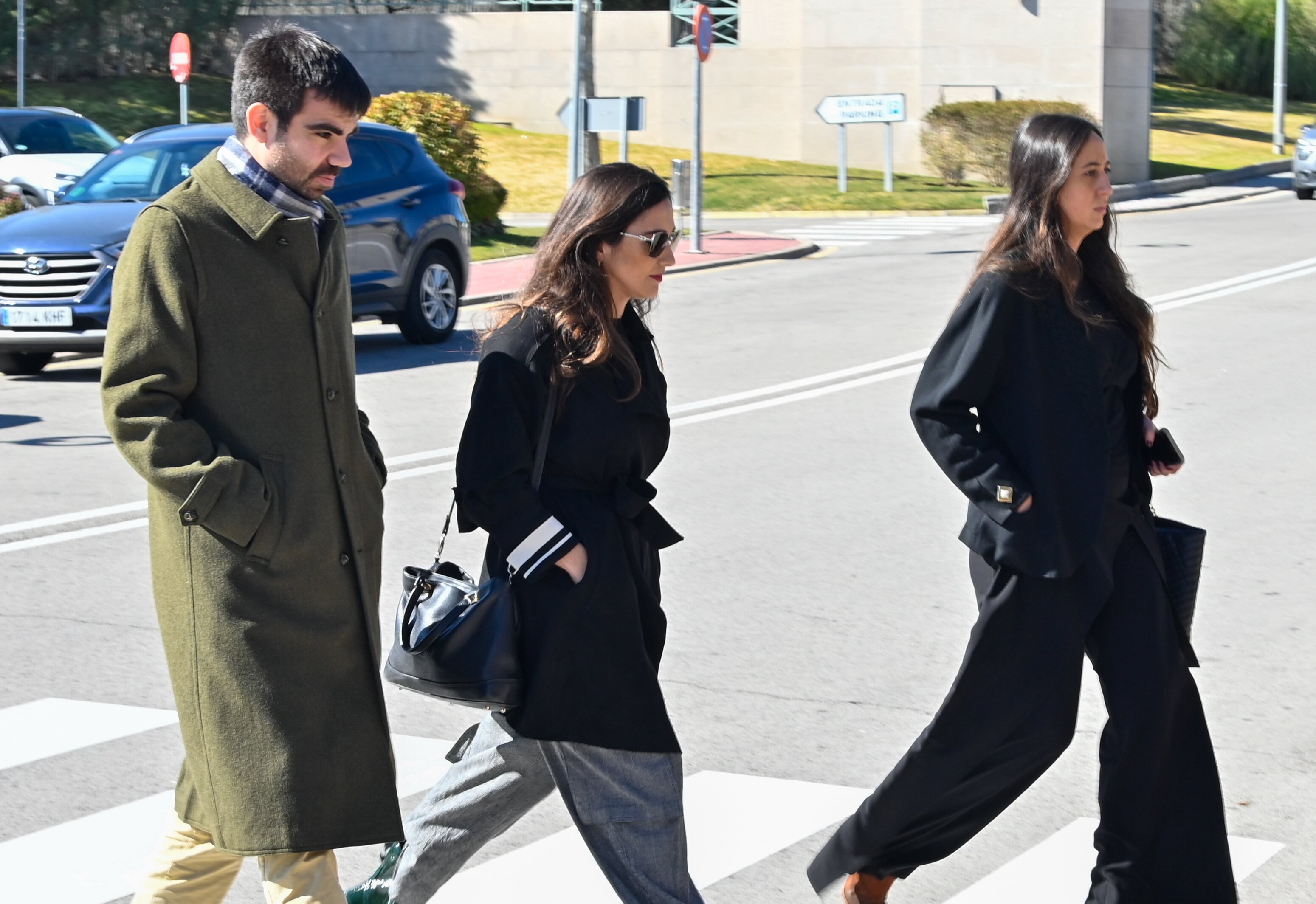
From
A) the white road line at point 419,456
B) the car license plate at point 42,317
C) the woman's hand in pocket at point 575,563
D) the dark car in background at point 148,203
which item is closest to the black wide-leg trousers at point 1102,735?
the woman's hand in pocket at point 575,563

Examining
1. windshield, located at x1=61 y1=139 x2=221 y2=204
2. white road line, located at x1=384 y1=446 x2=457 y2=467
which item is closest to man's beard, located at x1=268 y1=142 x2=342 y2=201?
white road line, located at x1=384 y1=446 x2=457 y2=467

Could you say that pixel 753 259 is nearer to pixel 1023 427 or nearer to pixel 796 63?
pixel 796 63

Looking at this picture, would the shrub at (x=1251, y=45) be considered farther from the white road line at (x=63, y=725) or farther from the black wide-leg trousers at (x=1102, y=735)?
the black wide-leg trousers at (x=1102, y=735)

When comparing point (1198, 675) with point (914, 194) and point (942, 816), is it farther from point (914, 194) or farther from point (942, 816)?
point (914, 194)

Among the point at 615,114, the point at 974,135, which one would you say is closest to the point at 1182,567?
the point at 615,114

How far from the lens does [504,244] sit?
2283cm

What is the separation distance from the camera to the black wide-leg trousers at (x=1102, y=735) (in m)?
3.78

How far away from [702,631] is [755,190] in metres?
25.3

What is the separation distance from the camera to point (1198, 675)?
19.4ft

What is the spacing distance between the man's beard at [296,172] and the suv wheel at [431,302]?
36.6 ft

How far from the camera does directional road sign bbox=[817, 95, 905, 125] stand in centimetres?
3086

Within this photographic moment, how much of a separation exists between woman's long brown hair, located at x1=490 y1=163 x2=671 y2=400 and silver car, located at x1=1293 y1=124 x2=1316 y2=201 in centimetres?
2775

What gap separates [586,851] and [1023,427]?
1.57 meters

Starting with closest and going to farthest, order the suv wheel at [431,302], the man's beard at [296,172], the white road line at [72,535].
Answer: the man's beard at [296,172]
the white road line at [72,535]
the suv wheel at [431,302]
